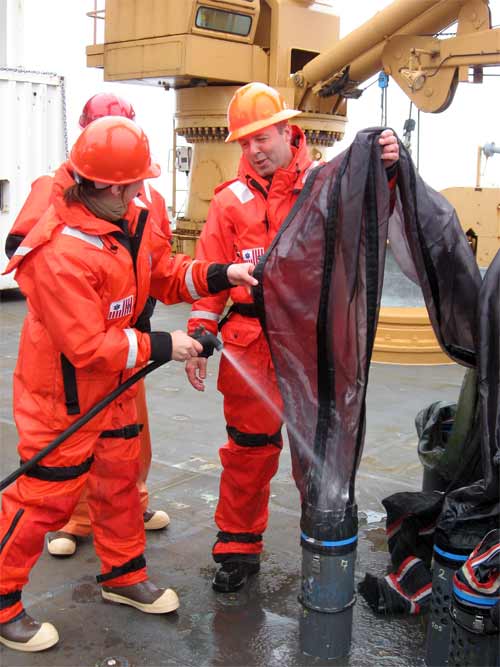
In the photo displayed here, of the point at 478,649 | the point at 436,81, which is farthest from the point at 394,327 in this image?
the point at 478,649

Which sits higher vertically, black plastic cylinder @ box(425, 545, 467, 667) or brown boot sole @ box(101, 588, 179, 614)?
black plastic cylinder @ box(425, 545, 467, 667)

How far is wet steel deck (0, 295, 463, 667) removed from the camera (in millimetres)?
2805

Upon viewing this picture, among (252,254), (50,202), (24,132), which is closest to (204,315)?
(252,254)

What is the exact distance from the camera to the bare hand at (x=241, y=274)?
2964mm

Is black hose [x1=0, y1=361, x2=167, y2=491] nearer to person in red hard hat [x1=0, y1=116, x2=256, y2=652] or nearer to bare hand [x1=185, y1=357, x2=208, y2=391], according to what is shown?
person in red hard hat [x1=0, y1=116, x2=256, y2=652]

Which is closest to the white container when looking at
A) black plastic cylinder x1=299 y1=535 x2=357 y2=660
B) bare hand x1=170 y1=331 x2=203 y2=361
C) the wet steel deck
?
the wet steel deck

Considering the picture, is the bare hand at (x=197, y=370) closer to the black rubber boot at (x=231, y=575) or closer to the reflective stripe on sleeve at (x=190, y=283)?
the reflective stripe on sleeve at (x=190, y=283)

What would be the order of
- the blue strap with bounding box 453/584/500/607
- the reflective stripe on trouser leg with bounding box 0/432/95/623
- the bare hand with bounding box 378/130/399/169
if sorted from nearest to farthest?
1. the blue strap with bounding box 453/584/500/607
2. the bare hand with bounding box 378/130/399/169
3. the reflective stripe on trouser leg with bounding box 0/432/95/623

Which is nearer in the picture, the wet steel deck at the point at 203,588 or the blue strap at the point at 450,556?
the blue strap at the point at 450,556

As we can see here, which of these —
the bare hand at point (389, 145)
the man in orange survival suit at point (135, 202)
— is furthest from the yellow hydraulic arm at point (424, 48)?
the bare hand at point (389, 145)

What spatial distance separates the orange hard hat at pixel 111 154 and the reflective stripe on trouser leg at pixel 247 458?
856mm

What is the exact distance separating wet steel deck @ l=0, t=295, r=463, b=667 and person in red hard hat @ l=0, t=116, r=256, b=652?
0.83 feet

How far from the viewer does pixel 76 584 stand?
3293 mm

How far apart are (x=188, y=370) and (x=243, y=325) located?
1.10ft
